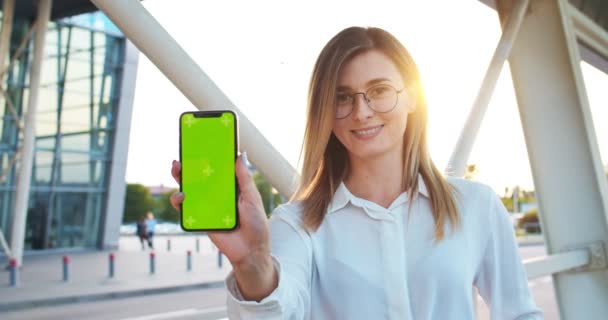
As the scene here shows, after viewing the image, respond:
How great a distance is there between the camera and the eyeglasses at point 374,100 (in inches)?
55.4

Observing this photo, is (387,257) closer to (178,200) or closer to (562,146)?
(178,200)

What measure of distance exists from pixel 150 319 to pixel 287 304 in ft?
28.1

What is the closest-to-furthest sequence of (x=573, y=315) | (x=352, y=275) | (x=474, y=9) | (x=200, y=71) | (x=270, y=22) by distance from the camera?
(x=352, y=275)
(x=200, y=71)
(x=270, y=22)
(x=573, y=315)
(x=474, y=9)

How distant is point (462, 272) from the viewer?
1.36 m

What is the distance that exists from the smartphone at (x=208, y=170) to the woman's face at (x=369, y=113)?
0.34 metres

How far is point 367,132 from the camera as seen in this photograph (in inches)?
56.1

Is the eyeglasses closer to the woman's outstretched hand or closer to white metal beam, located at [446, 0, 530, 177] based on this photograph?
the woman's outstretched hand

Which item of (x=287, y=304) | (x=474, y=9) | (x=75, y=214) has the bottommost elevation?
(x=287, y=304)

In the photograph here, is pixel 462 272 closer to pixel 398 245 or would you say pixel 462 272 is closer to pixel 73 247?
pixel 398 245

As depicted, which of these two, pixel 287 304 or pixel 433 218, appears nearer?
pixel 287 304

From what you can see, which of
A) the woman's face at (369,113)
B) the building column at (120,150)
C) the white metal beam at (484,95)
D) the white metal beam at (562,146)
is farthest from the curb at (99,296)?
the building column at (120,150)

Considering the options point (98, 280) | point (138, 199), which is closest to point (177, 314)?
point (98, 280)

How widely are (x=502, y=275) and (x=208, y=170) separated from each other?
76cm

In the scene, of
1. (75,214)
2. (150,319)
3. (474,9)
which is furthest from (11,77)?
(474,9)
